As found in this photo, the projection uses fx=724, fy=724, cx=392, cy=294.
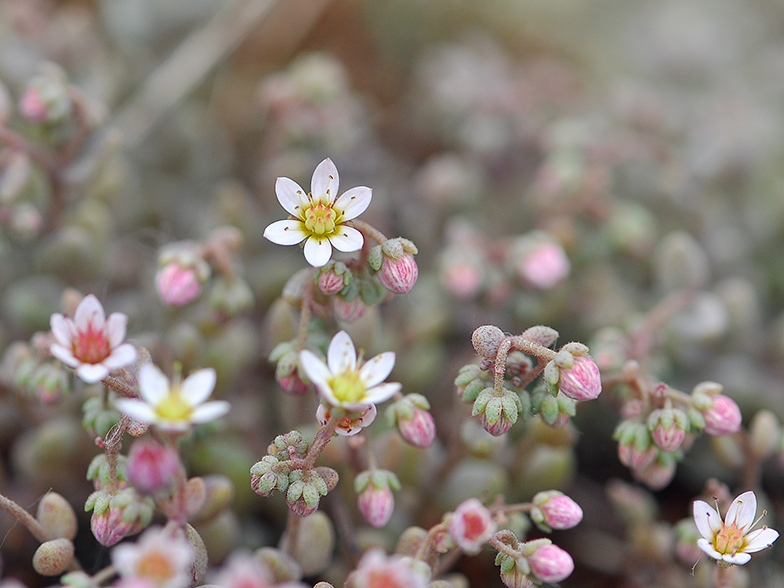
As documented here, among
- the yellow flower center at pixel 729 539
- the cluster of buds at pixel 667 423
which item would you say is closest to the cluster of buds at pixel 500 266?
the cluster of buds at pixel 667 423

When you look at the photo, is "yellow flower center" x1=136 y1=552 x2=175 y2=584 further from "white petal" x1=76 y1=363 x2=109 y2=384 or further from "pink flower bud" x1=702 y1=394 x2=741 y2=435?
"pink flower bud" x1=702 y1=394 x2=741 y2=435

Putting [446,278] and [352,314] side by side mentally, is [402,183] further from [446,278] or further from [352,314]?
[352,314]

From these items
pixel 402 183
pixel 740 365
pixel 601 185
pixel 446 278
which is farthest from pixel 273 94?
pixel 740 365

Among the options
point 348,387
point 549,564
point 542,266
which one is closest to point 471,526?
point 549,564

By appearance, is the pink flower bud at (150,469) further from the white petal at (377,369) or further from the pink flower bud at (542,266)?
the pink flower bud at (542,266)

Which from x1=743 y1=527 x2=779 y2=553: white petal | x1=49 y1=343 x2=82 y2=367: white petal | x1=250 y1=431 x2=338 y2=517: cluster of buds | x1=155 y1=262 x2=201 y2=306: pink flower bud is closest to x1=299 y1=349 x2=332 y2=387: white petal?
x1=250 y1=431 x2=338 y2=517: cluster of buds

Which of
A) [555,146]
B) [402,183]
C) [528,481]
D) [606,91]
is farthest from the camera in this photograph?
[606,91]
